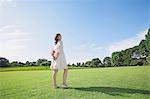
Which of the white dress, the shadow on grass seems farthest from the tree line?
the shadow on grass

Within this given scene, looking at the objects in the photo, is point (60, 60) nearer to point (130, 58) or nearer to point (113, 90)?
point (113, 90)

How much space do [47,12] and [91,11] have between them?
0.99 metres

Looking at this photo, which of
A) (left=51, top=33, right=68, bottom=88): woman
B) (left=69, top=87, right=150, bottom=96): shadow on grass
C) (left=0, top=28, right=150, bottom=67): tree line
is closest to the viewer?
(left=69, top=87, right=150, bottom=96): shadow on grass

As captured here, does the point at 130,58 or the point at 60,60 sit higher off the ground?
the point at 130,58

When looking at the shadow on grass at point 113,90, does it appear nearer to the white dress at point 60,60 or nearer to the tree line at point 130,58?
the white dress at point 60,60

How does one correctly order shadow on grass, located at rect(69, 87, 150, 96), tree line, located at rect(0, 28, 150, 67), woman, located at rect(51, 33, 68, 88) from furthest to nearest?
tree line, located at rect(0, 28, 150, 67), woman, located at rect(51, 33, 68, 88), shadow on grass, located at rect(69, 87, 150, 96)

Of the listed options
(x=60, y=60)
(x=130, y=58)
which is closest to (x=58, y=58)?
(x=60, y=60)

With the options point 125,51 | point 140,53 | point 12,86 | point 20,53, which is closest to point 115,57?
point 125,51

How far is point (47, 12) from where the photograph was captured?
211 inches

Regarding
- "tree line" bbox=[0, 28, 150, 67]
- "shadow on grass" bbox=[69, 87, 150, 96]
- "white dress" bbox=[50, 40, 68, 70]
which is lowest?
"shadow on grass" bbox=[69, 87, 150, 96]

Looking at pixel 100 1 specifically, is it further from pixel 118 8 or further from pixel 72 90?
pixel 72 90

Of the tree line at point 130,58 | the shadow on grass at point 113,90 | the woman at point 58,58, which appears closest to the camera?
the shadow on grass at point 113,90

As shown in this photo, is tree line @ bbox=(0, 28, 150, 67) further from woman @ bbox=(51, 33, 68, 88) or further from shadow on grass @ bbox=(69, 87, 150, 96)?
shadow on grass @ bbox=(69, 87, 150, 96)

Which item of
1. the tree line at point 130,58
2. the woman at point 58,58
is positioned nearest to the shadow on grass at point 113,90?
the woman at point 58,58
